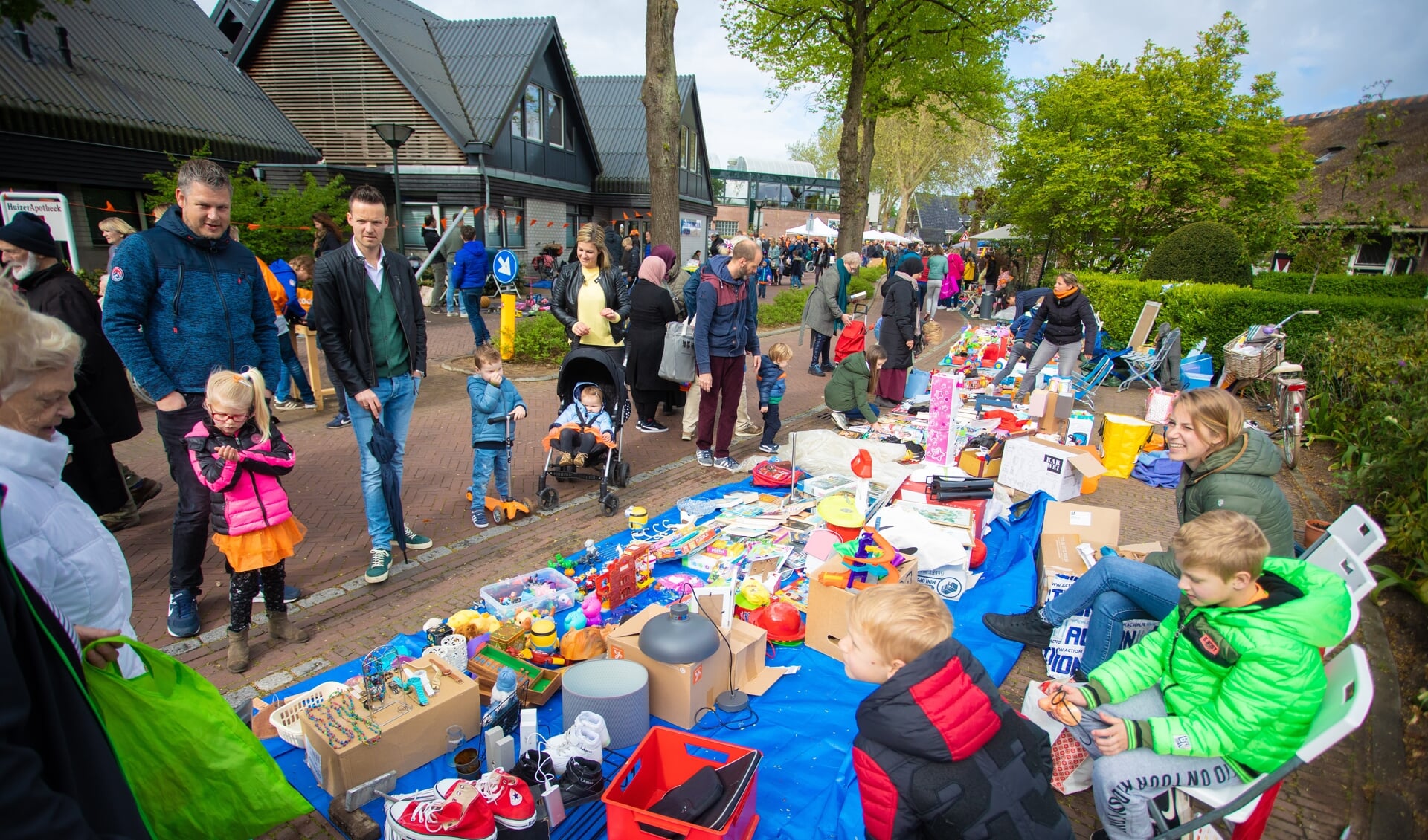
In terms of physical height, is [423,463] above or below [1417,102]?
below

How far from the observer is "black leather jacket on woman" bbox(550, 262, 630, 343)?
6.73 m

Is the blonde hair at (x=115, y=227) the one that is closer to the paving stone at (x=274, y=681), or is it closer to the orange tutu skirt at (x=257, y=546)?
the orange tutu skirt at (x=257, y=546)

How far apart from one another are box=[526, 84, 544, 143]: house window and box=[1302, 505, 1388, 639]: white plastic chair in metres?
21.6

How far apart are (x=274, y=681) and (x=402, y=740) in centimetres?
115

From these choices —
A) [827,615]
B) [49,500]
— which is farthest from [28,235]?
[827,615]

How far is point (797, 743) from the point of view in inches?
127

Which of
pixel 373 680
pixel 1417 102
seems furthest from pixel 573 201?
pixel 1417 102

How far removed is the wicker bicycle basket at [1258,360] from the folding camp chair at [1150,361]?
2.67 ft

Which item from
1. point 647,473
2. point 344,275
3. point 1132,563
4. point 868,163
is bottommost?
point 647,473

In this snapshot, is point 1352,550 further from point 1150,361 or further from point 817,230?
point 817,230

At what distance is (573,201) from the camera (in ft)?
78.6

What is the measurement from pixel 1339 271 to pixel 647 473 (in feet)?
63.2

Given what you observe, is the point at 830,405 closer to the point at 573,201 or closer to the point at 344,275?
the point at 344,275

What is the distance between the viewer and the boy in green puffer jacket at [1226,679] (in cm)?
235
